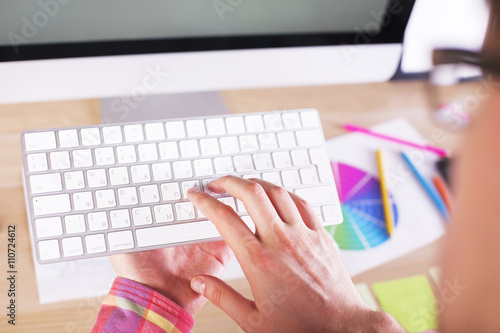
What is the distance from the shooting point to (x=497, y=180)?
24cm

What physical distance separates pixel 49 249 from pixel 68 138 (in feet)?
0.38

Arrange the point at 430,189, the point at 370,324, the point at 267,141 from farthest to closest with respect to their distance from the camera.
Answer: the point at 430,189 → the point at 267,141 → the point at 370,324

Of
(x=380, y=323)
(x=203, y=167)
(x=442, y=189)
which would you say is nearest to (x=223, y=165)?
(x=203, y=167)

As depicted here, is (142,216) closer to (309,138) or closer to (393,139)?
(309,138)

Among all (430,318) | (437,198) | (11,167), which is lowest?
(430,318)

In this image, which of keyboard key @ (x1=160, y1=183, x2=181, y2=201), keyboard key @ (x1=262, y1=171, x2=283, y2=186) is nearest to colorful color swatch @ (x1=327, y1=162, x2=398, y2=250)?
keyboard key @ (x1=262, y1=171, x2=283, y2=186)

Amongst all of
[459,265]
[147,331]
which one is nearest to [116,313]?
[147,331]

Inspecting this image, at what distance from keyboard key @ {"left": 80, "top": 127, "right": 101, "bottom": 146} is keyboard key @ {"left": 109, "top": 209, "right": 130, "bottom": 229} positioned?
79 mm

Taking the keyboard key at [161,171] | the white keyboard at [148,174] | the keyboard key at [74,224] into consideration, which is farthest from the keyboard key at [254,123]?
the keyboard key at [74,224]

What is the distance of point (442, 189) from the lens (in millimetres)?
643

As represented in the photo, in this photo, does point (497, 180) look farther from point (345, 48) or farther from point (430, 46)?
point (430, 46)

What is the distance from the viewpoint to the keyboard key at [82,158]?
0.47m

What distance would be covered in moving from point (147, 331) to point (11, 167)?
26 centimetres

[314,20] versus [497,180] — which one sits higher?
[314,20]
